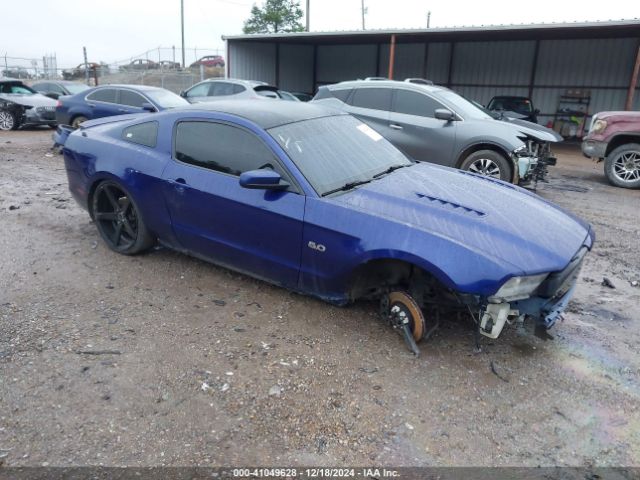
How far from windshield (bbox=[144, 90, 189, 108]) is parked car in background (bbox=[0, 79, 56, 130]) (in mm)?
5156

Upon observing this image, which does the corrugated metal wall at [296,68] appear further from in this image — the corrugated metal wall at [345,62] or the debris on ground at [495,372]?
the debris on ground at [495,372]

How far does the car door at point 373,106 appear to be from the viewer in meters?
8.41

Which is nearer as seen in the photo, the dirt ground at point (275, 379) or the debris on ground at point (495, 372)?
the dirt ground at point (275, 379)

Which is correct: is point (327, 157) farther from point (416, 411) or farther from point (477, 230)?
point (416, 411)

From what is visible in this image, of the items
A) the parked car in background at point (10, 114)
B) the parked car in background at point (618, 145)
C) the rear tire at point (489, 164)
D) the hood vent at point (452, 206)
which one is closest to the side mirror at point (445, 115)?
the rear tire at point (489, 164)

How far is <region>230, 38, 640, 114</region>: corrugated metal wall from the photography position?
18719 millimetres

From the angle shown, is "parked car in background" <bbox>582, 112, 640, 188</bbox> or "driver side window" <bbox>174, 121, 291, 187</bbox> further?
"parked car in background" <bbox>582, 112, 640, 188</bbox>

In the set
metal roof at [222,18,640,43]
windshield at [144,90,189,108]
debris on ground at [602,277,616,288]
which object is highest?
metal roof at [222,18,640,43]

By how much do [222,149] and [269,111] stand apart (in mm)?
512

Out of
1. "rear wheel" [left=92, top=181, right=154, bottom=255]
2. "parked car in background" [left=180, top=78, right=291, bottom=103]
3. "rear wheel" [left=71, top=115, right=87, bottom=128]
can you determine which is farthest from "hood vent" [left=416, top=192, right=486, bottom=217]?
"rear wheel" [left=71, top=115, right=87, bottom=128]

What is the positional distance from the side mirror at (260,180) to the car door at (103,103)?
27.7ft

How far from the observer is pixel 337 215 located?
3.43 m

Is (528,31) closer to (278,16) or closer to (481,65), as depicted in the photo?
(481,65)

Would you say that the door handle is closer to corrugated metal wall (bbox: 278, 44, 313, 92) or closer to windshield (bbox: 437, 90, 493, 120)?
windshield (bbox: 437, 90, 493, 120)
